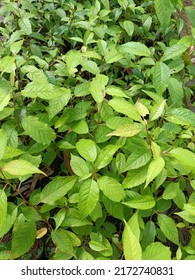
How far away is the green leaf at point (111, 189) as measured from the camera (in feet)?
3.92

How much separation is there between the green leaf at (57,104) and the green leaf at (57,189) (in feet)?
0.82

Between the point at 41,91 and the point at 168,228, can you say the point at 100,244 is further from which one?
the point at 41,91

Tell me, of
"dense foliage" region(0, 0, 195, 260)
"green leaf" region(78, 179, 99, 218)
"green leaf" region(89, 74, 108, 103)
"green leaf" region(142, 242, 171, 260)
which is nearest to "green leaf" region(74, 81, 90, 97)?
"dense foliage" region(0, 0, 195, 260)

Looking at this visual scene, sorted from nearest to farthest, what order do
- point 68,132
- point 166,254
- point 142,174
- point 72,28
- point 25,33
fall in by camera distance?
point 166,254
point 142,174
point 68,132
point 25,33
point 72,28

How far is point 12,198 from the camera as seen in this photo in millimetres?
1571

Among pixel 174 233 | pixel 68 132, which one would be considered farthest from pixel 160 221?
pixel 68 132

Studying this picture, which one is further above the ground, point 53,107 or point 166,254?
point 53,107

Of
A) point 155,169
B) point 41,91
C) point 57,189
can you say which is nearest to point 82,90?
point 41,91

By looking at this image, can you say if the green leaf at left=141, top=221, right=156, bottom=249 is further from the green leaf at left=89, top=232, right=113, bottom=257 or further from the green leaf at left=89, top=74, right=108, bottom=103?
the green leaf at left=89, top=74, right=108, bottom=103

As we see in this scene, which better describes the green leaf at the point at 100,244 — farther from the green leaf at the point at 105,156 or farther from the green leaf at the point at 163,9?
the green leaf at the point at 163,9

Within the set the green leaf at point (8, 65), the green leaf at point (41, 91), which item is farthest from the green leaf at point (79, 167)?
the green leaf at point (8, 65)

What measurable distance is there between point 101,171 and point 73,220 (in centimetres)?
24

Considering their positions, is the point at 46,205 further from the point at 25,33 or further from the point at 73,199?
the point at 25,33

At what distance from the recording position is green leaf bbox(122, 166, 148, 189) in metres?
1.23
